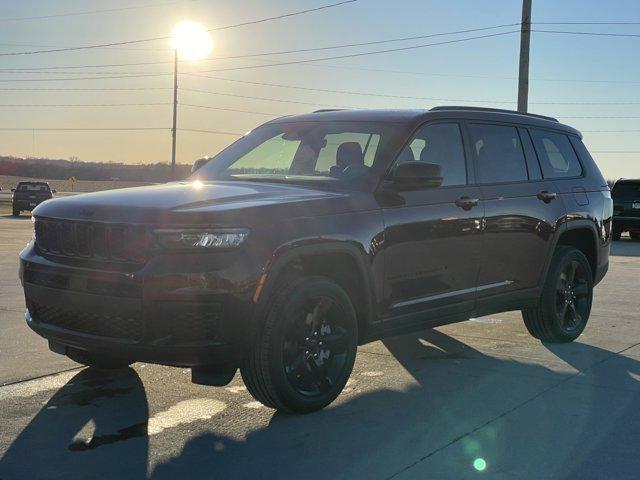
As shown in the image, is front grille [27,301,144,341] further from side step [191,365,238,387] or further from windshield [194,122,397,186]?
windshield [194,122,397,186]

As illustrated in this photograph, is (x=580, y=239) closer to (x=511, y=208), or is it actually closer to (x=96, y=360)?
→ (x=511, y=208)

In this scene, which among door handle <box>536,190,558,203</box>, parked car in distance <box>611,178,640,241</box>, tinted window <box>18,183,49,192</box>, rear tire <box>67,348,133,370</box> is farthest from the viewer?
tinted window <box>18,183,49,192</box>

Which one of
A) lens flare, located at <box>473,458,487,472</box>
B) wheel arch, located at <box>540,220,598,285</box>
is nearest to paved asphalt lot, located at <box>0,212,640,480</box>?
lens flare, located at <box>473,458,487,472</box>

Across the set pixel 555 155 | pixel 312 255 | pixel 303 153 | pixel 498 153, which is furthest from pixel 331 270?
pixel 555 155

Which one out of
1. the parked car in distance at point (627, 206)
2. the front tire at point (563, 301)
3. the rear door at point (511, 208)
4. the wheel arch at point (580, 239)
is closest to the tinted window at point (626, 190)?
the parked car in distance at point (627, 206)

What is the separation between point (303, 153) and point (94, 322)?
7.23ft

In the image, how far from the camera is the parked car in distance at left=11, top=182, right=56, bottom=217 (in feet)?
117

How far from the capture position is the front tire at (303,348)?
430 centimetres

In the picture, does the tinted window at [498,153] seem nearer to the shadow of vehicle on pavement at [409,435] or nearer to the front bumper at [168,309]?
the shadow of vehicle on pavement at [409,435]

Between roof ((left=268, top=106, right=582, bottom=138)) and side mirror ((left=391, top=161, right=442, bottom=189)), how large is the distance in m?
0.62

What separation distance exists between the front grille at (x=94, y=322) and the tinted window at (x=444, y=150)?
2374 millimetres

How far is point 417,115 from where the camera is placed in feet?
18.3

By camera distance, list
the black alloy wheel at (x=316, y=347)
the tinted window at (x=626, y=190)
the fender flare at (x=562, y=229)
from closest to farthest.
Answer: the black alloy wheel at (x=316, y=347) < the fender flare at (x=562, y=229) < the tinted window at (x=626, y=190)

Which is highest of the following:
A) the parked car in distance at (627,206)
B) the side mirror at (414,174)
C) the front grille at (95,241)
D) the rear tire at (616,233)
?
the side mirror at (414,174)
